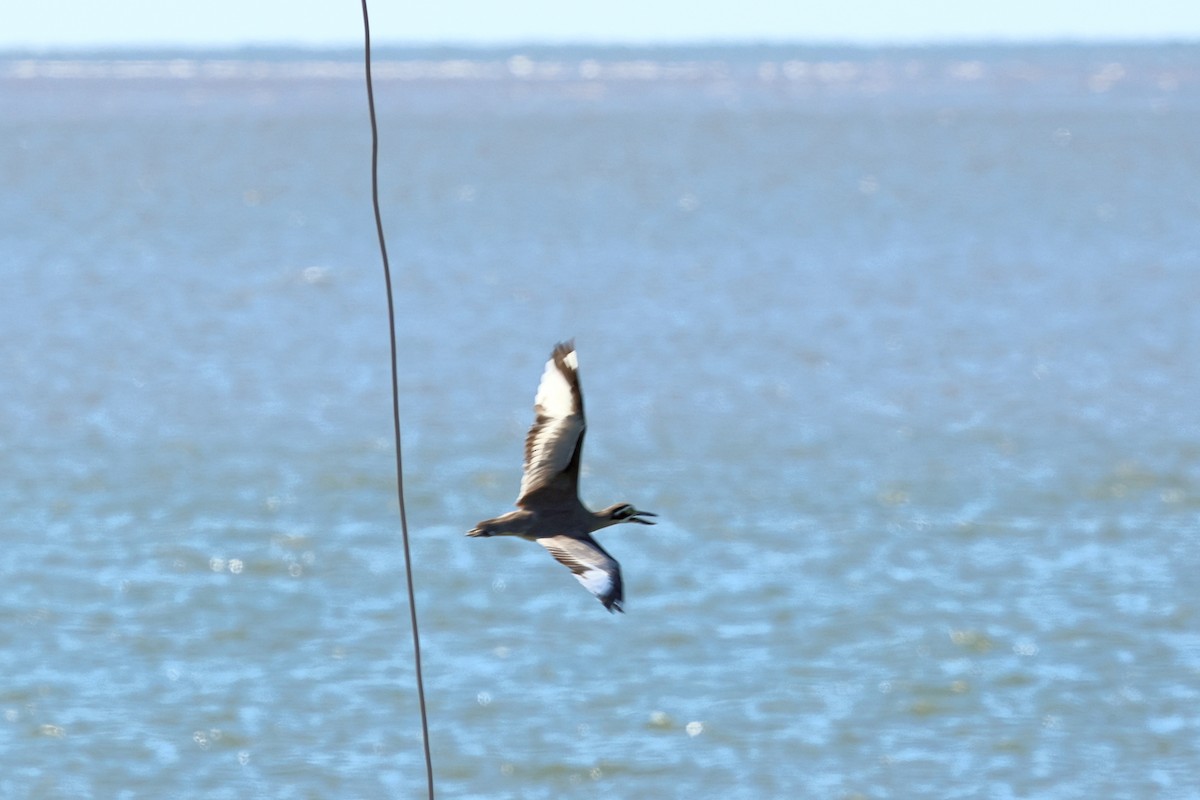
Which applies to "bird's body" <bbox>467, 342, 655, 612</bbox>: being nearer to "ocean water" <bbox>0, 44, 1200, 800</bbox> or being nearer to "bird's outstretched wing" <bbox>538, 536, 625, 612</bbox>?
"bird's outstretched wing" <bbox>538, 536, 625, 612</bbox>

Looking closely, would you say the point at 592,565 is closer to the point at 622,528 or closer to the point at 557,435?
the point at 557,435

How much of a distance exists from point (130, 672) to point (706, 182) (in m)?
50.1

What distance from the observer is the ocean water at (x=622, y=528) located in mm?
16438

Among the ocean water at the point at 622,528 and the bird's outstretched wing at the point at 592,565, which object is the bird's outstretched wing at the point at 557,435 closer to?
the bird's outstretched wing at the point at 592,565

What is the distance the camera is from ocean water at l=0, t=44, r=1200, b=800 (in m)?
16.4

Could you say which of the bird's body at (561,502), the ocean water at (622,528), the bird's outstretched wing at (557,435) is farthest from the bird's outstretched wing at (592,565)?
the ocean water at (622,528)

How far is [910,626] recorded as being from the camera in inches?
736

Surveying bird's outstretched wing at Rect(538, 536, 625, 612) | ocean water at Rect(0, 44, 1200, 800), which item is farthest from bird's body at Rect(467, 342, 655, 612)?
ocean water at Rect(0, 44, 1200, 800)

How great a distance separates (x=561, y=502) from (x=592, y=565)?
47cm

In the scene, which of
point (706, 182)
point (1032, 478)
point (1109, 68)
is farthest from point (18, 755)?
point (1109, 68)

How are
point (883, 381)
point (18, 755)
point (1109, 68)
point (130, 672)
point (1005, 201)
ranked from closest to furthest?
1. point (18, 755)
2. point (130, 672)
3. point (883, 381)
4. point (1005, 201)
5. point (1109, 68)

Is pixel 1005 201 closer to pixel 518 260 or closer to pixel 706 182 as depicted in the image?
pixel 706 182

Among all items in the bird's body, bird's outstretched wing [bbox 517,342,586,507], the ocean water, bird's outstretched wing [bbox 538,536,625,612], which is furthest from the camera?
the ocean water

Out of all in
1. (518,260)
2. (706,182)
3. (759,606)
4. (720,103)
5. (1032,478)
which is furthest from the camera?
(720,103)
